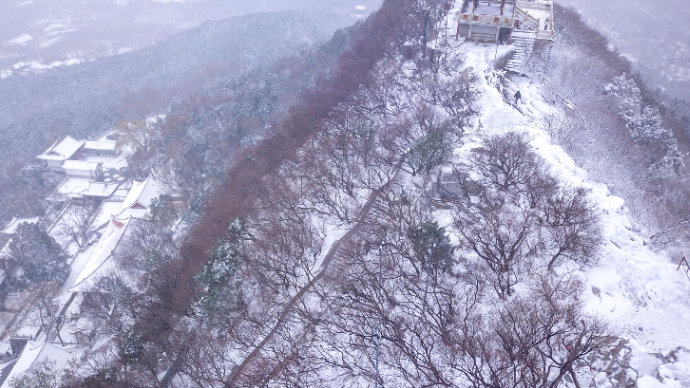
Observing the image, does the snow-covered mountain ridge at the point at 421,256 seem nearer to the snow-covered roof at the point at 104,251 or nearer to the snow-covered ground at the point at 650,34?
the snow-covered roof at the point at 104,251

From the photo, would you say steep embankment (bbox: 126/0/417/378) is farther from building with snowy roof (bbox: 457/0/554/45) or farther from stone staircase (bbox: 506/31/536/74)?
stone staircase (bbox: 506/31/536/74)

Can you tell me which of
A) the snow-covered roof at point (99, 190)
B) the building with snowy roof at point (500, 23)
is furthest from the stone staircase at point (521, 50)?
the snow-covered roof at point (99, 190)

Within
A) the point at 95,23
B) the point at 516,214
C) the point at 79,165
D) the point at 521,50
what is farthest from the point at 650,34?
the point at 95,23

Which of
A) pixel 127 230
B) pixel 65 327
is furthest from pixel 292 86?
pixel 65 327

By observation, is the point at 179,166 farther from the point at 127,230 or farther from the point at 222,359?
the point at 222,359

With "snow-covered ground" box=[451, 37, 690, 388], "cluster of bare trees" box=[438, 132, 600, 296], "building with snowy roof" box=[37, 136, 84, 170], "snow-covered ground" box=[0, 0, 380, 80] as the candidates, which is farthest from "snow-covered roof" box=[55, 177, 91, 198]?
"snow-covered ground" box=[0, 0, 380, 80]

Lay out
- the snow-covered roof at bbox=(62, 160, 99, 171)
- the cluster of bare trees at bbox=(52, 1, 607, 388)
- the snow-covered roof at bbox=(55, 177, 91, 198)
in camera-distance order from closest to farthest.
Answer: the cluster of bare trees at bbox=(52, 1, 607, 388) < the snow-covered roof at bbox=(55, 177, 91, 198) < the snow-covered roof at bbox=(62, 160, 99, 171)
